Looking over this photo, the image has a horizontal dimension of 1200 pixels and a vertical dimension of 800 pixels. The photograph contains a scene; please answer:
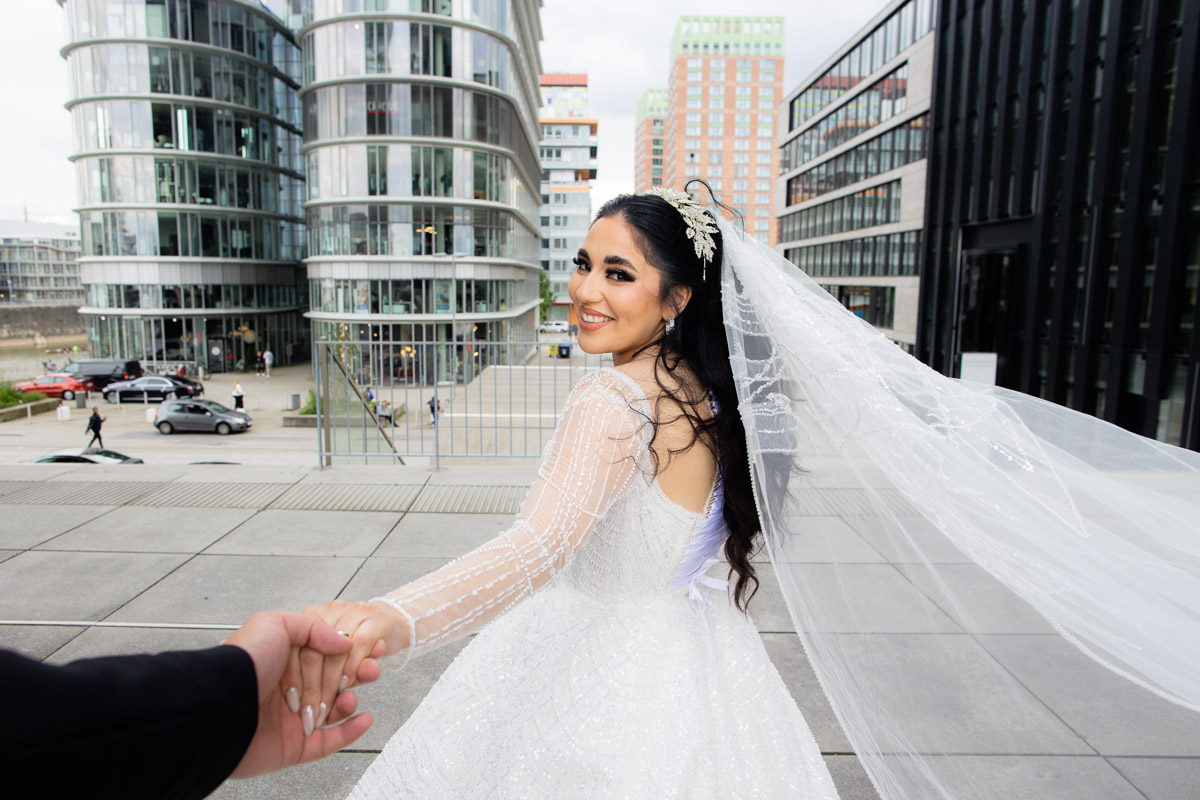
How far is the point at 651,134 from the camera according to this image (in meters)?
174

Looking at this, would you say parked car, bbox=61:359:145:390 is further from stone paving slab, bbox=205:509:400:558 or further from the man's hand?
the man's hand

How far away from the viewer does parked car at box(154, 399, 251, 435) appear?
87.6 feet

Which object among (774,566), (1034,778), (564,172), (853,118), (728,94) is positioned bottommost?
(1034,778)

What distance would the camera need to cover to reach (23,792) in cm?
71

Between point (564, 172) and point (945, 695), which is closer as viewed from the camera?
point (945, 695)

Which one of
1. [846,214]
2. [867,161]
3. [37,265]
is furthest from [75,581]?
[37,265]

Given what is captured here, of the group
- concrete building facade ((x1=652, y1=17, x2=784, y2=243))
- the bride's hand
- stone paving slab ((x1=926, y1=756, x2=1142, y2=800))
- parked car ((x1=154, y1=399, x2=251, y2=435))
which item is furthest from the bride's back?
concrete building facade ((x1=652, y1=17, x2=784, y2=243))

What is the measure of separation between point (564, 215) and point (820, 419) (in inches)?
3840

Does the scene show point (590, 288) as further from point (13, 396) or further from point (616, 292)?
point (13, 396)

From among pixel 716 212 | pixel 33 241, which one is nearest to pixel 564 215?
pixel 33 241

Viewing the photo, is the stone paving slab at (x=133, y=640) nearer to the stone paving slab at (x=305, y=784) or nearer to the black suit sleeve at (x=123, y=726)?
the stone paving slab at (x=305, y=784)

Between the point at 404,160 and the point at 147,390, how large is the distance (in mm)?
16208

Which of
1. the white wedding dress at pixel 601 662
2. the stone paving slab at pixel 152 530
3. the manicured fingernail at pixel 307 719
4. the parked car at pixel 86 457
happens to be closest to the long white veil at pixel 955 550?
the white wedding dress at pixel 601 662

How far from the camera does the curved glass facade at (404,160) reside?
34938mm
